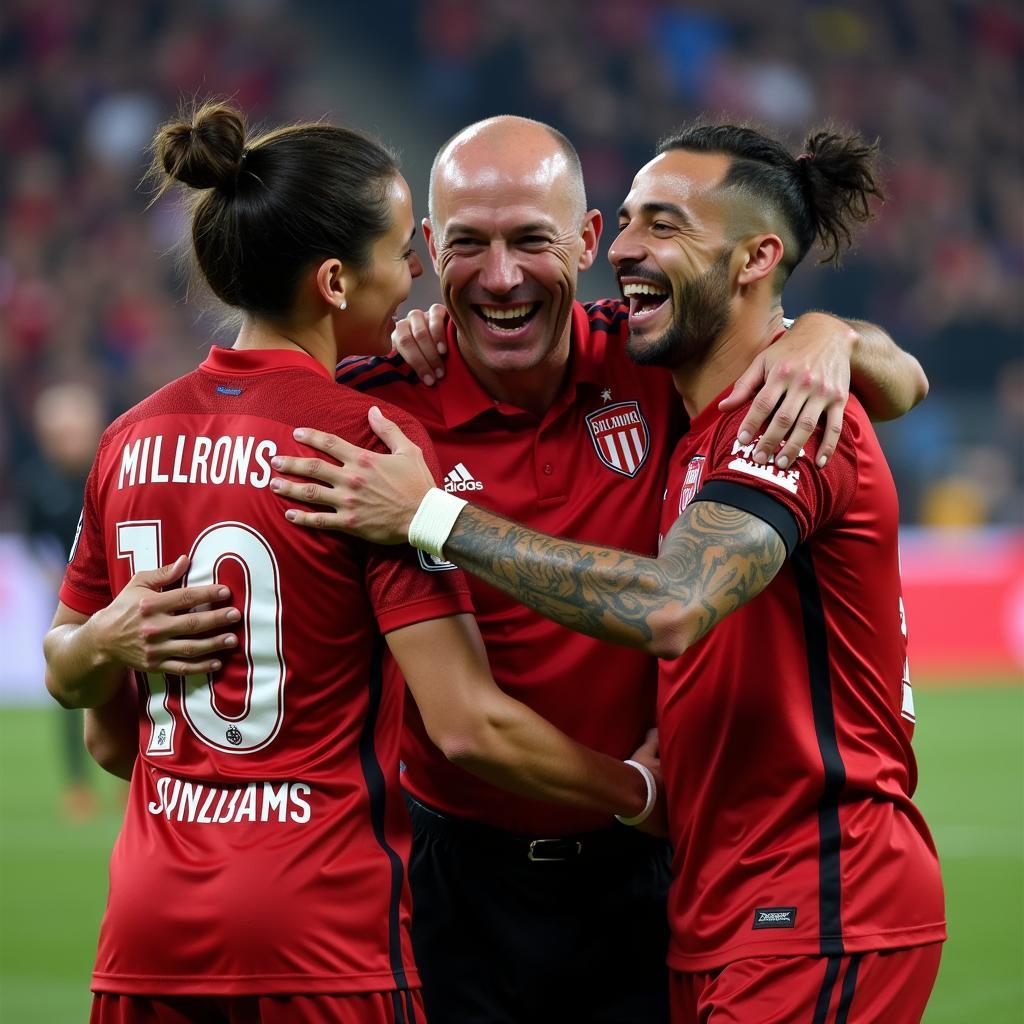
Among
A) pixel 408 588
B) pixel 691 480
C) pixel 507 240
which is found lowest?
pixel 408 588

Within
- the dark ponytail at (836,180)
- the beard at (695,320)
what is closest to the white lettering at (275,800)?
the beard at (695,320)

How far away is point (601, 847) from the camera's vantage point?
11.8ft

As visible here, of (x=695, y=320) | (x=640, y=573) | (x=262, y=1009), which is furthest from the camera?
(x=695, y=320)

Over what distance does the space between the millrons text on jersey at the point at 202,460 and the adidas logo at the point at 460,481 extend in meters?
0.87

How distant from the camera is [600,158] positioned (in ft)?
62.2

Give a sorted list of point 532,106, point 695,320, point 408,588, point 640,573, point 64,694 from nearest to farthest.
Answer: point 408,588, point 640,573, point 64,694, point 695,320, point 532,106

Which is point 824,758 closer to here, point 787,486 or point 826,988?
point 826,988

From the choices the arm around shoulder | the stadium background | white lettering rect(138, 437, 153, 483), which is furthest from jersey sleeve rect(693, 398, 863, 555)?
the stadium background

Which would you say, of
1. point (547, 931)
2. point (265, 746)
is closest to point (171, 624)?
point (265, 746)

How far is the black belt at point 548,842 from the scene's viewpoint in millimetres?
3574

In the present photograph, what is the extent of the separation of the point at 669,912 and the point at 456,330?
4.77ft

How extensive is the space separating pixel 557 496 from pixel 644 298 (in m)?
0.50

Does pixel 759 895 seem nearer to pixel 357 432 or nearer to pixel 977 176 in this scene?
pixel 357 432

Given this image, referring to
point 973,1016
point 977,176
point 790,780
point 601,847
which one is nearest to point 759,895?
point 790,780
